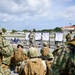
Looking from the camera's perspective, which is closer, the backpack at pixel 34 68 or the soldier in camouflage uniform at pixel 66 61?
the soldier in camouflage uniform at pixel 66 61

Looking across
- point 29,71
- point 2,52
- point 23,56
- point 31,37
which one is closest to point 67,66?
point 29,71

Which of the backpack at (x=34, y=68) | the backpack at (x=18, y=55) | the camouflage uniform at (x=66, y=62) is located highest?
the camouflage uniform at (x=66, y=62)

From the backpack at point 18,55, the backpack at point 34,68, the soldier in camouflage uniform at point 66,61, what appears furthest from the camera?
the backpack at point 18,55

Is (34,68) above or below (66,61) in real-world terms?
below

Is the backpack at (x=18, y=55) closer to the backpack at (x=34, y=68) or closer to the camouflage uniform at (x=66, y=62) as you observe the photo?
the backpack at (x=34, y=68)

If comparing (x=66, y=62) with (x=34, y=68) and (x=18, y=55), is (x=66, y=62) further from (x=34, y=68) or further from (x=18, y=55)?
(x=18, y=55)

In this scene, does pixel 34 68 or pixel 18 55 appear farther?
pixel 18 55

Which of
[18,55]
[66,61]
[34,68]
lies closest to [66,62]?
[66,61]

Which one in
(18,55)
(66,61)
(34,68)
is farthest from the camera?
(18,55)

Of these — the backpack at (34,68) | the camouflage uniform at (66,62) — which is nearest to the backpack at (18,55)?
the backpack at (34,68)

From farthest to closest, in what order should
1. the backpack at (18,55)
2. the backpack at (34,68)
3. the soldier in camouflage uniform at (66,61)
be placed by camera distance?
the backpack at (18,55) < the backpack at (34,68) < the soldier in camouflage uniform at (66,61)

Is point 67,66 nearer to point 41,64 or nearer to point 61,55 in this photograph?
point 61,55

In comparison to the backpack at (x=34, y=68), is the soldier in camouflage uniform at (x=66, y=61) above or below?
above

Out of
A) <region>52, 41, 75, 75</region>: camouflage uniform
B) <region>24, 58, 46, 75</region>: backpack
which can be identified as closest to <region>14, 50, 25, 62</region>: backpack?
<region>24, 58, 46, 75</region>: backpack
